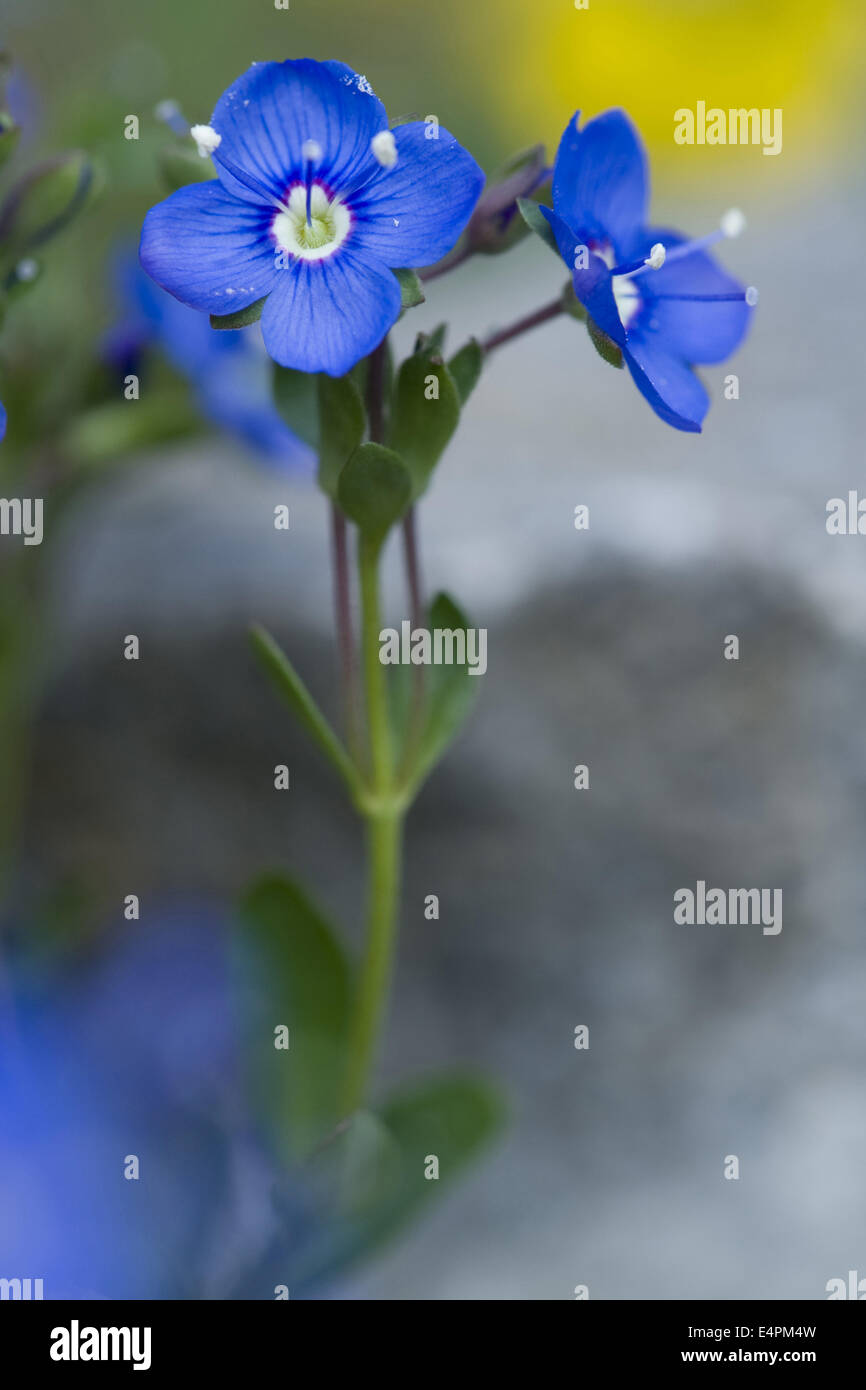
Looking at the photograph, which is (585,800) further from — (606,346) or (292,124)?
(292,124)

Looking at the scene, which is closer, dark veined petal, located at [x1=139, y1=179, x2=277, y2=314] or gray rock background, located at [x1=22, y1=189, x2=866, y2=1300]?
dark veined petal, located at [x1=139, y1=179, x2=277, y2=314]

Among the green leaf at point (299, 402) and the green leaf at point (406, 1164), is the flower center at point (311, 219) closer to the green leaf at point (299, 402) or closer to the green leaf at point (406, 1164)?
the green leaf at point (299, 402)

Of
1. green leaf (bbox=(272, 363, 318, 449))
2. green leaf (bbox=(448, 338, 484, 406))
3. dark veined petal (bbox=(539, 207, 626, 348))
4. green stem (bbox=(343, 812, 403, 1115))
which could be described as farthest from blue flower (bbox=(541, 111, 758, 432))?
green stem (bbox=(343, 812, 403, 1115))

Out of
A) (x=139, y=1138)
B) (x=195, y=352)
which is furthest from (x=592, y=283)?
(x=139, y=1138)

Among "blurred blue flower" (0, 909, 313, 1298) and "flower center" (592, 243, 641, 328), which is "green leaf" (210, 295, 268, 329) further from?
"blurred blue flower" (0, 909, 313, 1298)

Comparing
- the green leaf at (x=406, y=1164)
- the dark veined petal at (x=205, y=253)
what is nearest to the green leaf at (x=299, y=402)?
the dark veined petal at (x=205, y=253)

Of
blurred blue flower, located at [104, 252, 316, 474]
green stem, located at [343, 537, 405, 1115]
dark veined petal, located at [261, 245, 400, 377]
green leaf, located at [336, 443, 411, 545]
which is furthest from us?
blurred blue flower, located at [104, 252, 316, 474]
